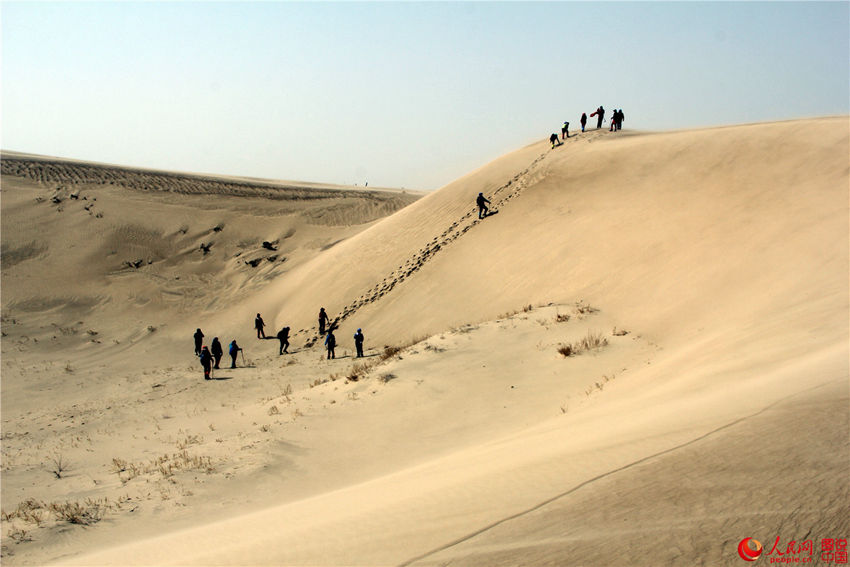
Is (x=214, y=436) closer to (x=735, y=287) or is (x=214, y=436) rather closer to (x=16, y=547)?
(x=16, y=547)

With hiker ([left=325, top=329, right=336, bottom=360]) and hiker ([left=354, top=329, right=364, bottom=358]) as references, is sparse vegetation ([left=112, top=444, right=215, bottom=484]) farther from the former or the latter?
hiker ([left=325, top=329, right=336, bottom=360])

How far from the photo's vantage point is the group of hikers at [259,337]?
47.6 feet

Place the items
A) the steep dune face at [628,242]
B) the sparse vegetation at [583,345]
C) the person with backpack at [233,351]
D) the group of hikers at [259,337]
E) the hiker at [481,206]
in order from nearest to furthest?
the sparse vegetation at [583,345] → the steep dune face at [628,242] → the group of hikers at [259,337] → the person with backpack at [233,351] → the hiker at [481,206]

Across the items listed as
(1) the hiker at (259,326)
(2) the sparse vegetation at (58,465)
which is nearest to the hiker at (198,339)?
(1) the hiker at (259,326)

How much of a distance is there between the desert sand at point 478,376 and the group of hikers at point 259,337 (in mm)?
387

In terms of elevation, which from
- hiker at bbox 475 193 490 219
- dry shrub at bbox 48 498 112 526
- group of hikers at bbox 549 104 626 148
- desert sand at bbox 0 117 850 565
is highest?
group of hikers at bbox 549 104 626 148

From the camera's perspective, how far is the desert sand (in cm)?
356

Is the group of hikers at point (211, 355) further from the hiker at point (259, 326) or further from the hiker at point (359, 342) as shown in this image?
the hiker at point (359, 342)

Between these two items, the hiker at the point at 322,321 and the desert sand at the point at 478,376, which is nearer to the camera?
the desert sand at the point at 478,376

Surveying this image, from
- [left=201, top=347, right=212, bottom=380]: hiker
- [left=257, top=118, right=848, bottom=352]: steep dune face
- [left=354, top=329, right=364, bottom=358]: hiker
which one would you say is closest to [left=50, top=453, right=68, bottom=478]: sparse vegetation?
[left=201, top=347, right=212, bottom=380]: hiker

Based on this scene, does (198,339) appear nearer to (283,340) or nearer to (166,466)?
(283,340)

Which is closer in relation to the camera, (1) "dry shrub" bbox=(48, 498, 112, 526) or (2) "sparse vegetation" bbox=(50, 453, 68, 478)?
(1) "dry shrub" bbox=(48, 498, 112, 526)

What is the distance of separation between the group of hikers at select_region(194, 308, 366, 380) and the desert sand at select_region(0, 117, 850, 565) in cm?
39

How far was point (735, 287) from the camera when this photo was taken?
10008mm
